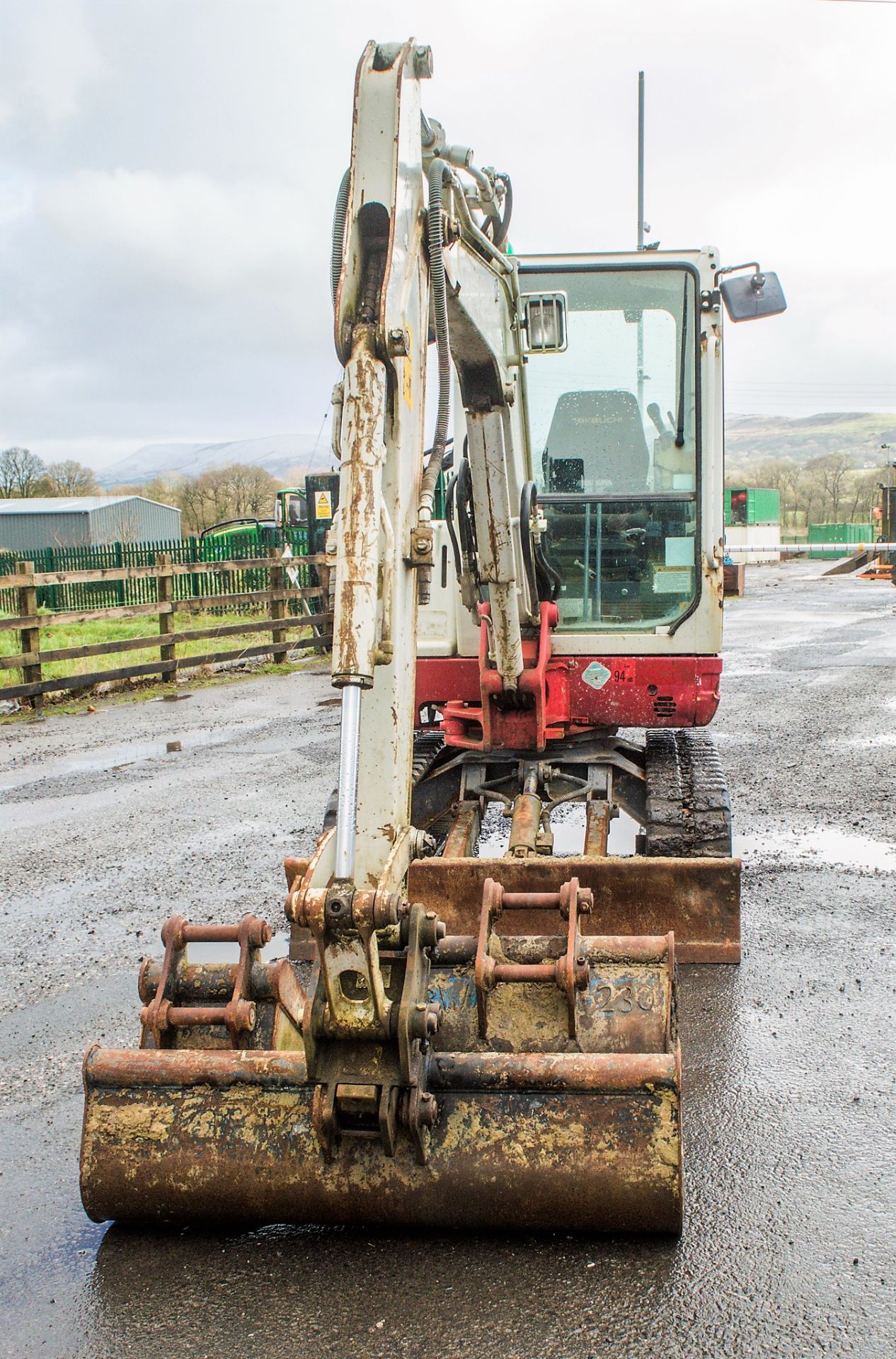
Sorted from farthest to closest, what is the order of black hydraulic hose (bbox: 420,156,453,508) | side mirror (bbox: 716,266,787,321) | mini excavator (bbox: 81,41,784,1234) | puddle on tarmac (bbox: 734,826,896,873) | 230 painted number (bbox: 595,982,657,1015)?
puddle on tarmac (bbox: 734,826,896,873) → side mirror (bbox: 716,266,787,321) → 230 painted number (bbox: 595,982,657,1015) → black hydraulic hose (bbox: 420,156,453,508) → mini excavator (bbox: 81,41,784,1234)

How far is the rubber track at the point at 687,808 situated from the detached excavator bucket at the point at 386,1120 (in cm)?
201

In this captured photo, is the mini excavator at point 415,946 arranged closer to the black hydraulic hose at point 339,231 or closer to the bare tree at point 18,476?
the black hydraulic hose at point 339,231

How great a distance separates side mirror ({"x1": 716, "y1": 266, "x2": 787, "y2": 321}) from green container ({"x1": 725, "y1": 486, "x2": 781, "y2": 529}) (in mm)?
35278

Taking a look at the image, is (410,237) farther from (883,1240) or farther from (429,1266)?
(883,1240)

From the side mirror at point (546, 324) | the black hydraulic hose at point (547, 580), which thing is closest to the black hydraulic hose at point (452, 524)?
the black hydraulic hose at point (547, 580)

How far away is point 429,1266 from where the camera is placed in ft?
9.64

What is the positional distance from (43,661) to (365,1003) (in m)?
10.4

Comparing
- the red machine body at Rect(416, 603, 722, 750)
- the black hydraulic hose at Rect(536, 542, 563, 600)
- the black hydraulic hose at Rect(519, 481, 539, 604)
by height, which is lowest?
the red machine body at Rect(416, 603, 722, 750)

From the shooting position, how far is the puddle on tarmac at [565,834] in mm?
6770

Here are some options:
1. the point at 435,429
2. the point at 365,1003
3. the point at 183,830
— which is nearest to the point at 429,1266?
the point at 365,1003

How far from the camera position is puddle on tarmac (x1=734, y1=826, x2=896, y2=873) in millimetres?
6426

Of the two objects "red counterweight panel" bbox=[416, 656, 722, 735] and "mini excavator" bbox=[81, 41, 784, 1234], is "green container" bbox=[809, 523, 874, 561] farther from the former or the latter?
"mini excavator" bbox=[81, 41, 784, 1234]

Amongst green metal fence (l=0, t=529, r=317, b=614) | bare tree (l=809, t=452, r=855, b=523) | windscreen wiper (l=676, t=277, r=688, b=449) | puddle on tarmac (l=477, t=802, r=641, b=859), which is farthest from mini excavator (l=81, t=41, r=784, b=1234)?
bare tree (l=809, t=452, r=855, b=523)

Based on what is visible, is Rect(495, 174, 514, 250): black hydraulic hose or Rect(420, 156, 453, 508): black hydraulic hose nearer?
Rect(420, 156, 453, 508): black hydraulic hose
